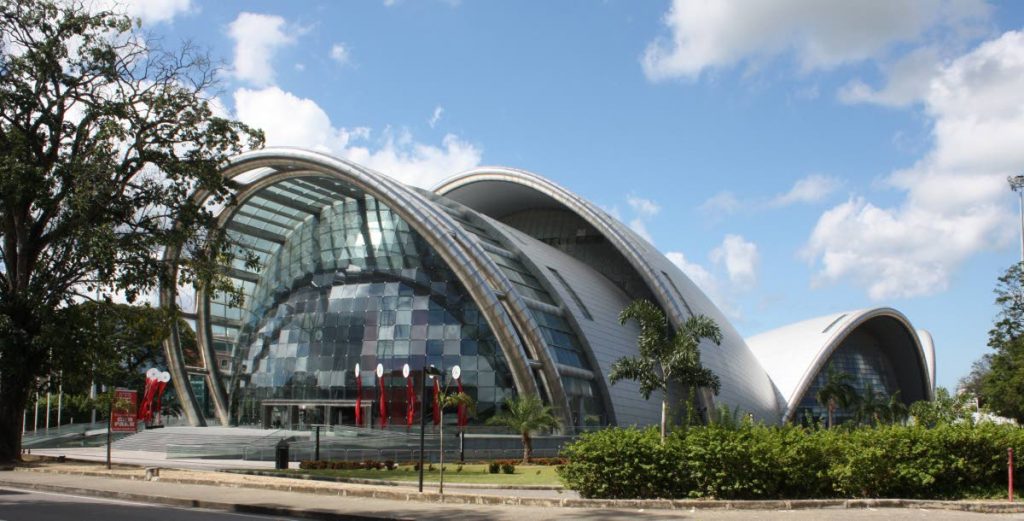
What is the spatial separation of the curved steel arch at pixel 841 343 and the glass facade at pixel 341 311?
28.2 m

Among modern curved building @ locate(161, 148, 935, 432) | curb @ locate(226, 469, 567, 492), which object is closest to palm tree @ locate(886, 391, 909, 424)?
modern curved building @ locate(161, 148, 935, 432)

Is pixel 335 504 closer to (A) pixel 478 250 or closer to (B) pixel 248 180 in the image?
(A) pixel 478 250

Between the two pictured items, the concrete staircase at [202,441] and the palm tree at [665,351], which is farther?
the concrete staircase at [202,441]

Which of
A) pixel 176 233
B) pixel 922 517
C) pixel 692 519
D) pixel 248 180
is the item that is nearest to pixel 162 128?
pixel 176 233

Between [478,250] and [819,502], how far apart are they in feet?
105

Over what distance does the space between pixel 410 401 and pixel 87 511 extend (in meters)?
33.0

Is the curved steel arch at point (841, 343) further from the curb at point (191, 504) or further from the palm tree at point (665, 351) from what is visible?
the curb at point (191, 504)

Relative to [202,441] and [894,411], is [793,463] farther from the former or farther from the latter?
[894,411]

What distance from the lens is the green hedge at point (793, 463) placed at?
69.9ft

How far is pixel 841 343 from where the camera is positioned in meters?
89.0

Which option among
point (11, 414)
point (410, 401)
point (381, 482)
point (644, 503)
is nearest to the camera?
point (644, 503)

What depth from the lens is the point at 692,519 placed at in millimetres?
18516

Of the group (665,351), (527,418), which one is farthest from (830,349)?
(527,418)

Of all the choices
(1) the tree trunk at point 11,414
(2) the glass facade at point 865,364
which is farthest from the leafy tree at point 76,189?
(2) the glass facade at point 865,364
